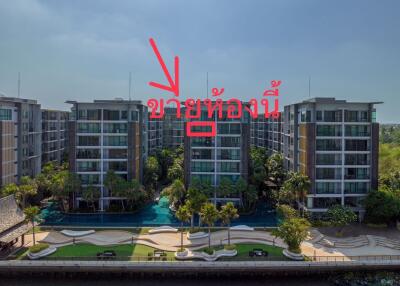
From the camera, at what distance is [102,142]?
177 feet

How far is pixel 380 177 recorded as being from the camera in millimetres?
55688

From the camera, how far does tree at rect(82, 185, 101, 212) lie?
165 ft

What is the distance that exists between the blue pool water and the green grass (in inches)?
285

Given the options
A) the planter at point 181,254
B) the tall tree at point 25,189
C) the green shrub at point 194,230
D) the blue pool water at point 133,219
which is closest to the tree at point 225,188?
the blue pool water at point 133,219

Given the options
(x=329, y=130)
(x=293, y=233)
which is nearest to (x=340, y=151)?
(x=329, y=130)

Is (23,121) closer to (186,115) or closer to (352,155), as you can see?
(186,115)

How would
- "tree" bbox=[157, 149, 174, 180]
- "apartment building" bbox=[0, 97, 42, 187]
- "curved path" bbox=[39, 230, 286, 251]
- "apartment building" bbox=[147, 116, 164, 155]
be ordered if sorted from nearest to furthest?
"curved path" bbox=[39, 230, 286, 251] → "apartment building" bbox=[0, 97, 42, 187] → "tree" bbox=[157, 149, 174, 180] → "apartment building" bbox=[147, 116, 164, 155]

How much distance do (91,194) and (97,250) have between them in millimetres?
15271

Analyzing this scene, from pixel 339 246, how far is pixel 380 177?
23.5 metres

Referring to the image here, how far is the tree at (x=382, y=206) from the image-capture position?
145 feet

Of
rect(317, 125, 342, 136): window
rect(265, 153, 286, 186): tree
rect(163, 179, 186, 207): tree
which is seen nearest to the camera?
rect(317, 125, 342, 136): window

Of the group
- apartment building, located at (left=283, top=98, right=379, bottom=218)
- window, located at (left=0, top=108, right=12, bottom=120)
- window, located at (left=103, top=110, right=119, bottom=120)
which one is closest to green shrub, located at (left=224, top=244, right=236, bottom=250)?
apartment building, located at (left=283, top=98, right=379, bottom=218)

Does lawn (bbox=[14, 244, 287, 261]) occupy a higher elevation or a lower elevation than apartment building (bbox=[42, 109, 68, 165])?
lower

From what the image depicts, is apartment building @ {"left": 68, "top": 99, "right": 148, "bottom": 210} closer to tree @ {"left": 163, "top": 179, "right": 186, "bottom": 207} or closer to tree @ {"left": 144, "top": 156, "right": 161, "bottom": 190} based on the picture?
tree @ {"left": 144, "top": 156, "right": 161, "bottom": 190}
